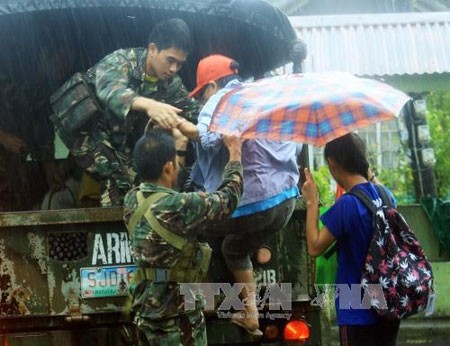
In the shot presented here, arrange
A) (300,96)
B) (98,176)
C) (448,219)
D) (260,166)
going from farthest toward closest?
(448,219) → (98,176) → (260,166) → (300,96)

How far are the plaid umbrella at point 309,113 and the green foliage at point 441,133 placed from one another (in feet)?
27.2

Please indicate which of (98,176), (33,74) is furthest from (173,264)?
(33,74)

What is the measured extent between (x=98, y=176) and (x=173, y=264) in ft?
4.10

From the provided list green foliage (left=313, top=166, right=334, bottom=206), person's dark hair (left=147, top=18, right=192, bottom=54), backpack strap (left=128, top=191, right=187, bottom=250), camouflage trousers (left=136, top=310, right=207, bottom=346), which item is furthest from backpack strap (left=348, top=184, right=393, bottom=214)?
green foliage (left=313, top=166, right=334, bottom=206)

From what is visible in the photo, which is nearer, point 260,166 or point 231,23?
point 260,166

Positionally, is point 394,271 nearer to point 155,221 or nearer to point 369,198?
point 369,198

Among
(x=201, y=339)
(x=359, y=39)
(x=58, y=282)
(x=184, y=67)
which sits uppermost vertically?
(x=359, y=39)

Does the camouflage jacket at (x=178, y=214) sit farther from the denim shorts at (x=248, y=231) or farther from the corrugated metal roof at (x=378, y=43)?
the corrugated metal roof at (x=378, y=43)

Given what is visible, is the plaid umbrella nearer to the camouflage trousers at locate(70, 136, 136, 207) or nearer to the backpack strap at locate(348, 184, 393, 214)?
the backpack strap at locate(348, 184, 393, 214)

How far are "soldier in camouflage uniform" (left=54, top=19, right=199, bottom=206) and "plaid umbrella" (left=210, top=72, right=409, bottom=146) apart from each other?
1013mm

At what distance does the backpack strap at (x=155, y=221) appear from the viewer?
11.4 feet

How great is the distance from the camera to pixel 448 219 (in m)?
8.45

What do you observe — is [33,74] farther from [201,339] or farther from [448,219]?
[448,219]

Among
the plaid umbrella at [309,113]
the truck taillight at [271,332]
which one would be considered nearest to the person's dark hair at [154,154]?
the plaid umbrella at [309,113]
